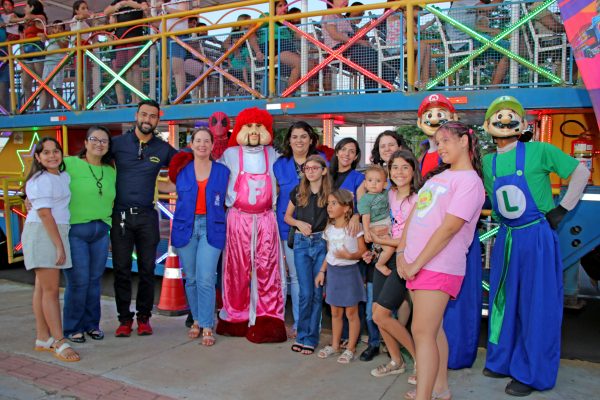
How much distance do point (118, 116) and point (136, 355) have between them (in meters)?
3.76

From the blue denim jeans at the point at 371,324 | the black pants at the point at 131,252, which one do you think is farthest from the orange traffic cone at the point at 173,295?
the blue denim jeans at the point at 371,324

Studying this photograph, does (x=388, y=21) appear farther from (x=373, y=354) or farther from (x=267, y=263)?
(x=373, y=354)

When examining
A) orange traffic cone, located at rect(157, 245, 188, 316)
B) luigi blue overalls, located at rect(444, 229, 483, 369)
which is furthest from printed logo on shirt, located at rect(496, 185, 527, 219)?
orange traffic cone, located at rect(157, 245, 188, 316)

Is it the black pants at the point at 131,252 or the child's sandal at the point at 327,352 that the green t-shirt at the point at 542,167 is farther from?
the black pants at the point at 131,252

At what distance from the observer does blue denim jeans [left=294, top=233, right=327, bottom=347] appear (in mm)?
4418

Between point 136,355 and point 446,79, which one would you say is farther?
point 446,79

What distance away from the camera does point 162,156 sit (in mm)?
4977

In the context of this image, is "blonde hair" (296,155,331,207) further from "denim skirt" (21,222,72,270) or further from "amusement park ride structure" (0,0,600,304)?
"denim skirt" (21,222,72,270)

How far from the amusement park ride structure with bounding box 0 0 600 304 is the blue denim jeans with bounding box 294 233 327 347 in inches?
60.9

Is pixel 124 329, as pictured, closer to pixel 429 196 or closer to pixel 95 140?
pixel 95 140

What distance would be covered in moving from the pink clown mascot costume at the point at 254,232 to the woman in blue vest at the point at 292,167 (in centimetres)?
8

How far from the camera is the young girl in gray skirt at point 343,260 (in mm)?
4152

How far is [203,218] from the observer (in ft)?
15.7

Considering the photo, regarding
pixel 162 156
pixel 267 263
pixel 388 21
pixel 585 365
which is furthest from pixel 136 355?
pixel 388 21
